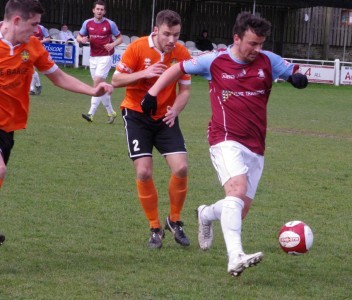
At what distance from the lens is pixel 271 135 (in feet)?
50.6

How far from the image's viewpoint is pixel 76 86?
6.59 metres

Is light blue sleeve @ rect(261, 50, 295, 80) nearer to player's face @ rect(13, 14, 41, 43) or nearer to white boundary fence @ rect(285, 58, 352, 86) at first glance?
player's face @ rect(13, 14, 41, 43)

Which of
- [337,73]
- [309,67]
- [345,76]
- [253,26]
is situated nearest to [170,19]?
[253,26]

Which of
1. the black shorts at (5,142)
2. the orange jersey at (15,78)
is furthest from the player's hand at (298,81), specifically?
the black shorts at (5,142)

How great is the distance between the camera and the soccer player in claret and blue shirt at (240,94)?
20.3ft

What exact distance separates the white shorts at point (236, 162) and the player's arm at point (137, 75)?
777 mm

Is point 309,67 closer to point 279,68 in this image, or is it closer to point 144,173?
point 144,173

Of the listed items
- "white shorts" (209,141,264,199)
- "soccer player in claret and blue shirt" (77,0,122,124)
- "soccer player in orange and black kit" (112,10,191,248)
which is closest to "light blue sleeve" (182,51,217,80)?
"white shorts" (209,141,264,199)

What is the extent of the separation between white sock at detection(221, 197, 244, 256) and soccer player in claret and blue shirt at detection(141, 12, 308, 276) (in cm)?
6

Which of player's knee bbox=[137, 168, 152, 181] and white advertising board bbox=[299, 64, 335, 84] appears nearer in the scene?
player's knee bbox=[137, 168, 152, 181]

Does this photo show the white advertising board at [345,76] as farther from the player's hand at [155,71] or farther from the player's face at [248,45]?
the player's face at [248,45]

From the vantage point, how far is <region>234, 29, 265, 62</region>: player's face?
618cm

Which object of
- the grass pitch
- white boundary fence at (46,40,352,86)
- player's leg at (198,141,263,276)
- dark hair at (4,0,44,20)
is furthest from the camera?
white boundary fence at (46,40,352,86)

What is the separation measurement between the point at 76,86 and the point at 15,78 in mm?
510
